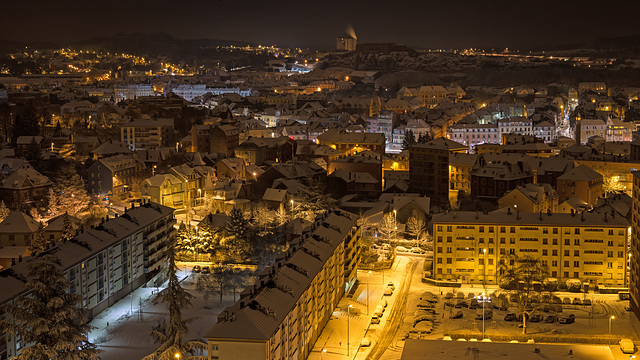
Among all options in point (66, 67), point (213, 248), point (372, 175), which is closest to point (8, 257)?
point (213, 248)

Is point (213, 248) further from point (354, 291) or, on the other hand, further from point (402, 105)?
point (402, 105)

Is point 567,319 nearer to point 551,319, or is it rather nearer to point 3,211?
point 551,319

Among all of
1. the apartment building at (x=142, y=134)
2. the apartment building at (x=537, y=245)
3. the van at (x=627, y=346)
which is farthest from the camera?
the apartment building at (x=142, y=134)

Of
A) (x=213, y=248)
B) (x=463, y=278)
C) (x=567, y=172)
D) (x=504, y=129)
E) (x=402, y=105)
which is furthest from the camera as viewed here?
(x=402, y=105)

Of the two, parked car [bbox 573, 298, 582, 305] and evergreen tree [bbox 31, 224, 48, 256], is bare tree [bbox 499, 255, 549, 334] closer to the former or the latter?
parked car [bbox 573, 298, 582, 305]

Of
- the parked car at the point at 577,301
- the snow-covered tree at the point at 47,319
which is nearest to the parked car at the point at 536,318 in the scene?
the parked car at the point at 577,301

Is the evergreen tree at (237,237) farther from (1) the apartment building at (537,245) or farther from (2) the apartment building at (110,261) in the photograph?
(1) the apartment building at (537,245)

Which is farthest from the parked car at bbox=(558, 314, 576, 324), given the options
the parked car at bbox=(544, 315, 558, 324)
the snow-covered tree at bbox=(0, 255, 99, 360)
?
the snow-covered tree at bbox=(0, 255, 99, 360)
